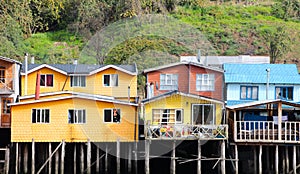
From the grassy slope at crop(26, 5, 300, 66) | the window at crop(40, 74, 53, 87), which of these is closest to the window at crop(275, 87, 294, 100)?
the window at crop(40, 74, 53, 87)

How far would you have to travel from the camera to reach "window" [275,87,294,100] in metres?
40.5

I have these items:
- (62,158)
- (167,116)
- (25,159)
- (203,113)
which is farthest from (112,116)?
(25,159)

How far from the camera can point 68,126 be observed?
119 feet

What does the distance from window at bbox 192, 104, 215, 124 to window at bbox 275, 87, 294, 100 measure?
568 centimetres

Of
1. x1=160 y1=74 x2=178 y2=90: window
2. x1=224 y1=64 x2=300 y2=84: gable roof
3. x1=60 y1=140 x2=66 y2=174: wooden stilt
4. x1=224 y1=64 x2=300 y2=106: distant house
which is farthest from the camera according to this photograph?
x1=160 y1=74 x2=178 y2=90: window

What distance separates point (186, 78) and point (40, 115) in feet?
34.5

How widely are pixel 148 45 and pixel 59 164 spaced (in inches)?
953

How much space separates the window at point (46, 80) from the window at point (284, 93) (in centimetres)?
1456

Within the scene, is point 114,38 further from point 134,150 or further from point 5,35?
point 134,150

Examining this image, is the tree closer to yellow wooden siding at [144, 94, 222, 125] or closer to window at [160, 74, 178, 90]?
window at [160, 74, 178, 90]

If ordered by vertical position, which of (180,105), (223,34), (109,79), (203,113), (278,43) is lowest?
(203,113)

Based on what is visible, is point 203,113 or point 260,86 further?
point 260,86

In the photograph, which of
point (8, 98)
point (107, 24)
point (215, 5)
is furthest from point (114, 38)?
point (8, 98)

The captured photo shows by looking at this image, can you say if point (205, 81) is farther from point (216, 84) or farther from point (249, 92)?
point (249, 92)
